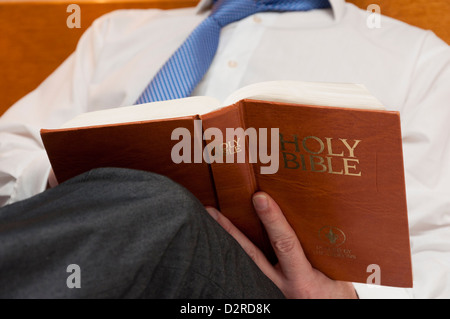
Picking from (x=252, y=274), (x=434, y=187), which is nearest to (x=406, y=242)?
(x=252, y=274)

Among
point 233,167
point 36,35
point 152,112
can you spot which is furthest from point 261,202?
point 36,35

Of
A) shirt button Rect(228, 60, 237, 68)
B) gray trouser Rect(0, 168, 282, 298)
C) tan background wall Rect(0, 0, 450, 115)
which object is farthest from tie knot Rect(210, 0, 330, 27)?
gray trouser Rect(0, 168, 282, 298)

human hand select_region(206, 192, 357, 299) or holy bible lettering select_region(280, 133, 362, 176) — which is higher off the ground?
holy bible lettering select_region(280, 133, 362, 176)

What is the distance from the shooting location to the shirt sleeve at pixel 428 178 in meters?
0.83

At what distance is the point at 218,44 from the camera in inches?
43.1

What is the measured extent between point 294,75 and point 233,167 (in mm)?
490

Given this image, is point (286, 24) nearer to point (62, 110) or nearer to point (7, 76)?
point (62, 110)

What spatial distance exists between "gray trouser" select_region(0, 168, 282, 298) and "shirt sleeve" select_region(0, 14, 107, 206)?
436mm

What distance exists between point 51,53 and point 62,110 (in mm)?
290

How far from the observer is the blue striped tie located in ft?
3.13

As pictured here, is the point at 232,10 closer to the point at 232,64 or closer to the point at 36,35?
the point at 232,64

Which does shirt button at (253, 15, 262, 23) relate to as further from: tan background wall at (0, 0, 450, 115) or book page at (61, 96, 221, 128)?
book page at (61, 96, 221, 128)

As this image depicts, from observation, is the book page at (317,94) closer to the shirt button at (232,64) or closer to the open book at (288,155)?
the open book at (288,155)

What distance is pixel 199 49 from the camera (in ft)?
3.33
